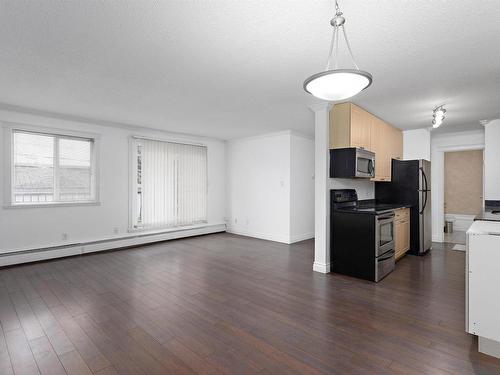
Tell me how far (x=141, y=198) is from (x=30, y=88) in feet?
9.18

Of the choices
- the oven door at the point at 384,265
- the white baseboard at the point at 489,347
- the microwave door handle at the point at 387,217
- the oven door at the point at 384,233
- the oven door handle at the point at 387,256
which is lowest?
the white baseboard at the point at 489,347

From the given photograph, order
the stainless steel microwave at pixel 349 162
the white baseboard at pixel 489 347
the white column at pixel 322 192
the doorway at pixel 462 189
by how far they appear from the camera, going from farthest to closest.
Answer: the doorway at pixel 462 189
the white column at pixel 322 192
the stainless steel microwave at pixel 349 162
the white baseboard at pixel 489 347

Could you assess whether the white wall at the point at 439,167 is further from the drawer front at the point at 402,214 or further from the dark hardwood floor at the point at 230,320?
the dark hardwood floor at the point at 230,320

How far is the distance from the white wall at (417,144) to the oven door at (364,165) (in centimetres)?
215

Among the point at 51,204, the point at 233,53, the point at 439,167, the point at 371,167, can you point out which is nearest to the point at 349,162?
the point at 371,167

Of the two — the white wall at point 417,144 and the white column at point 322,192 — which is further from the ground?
the white wall at point 417,144

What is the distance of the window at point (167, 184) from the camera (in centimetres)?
565

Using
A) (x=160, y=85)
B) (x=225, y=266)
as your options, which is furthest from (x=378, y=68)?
(x=225, y=266)

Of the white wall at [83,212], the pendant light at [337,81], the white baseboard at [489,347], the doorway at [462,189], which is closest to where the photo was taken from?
the pendant light at [337,81]

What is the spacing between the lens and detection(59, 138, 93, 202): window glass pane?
189 inches

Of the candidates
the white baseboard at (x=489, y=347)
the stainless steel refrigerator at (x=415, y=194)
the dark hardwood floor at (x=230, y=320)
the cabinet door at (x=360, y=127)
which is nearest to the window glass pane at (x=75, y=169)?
the dark hardwood floor at (x=230, y=320)

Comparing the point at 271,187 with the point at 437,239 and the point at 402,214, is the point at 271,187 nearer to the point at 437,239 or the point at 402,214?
the point at 402,214

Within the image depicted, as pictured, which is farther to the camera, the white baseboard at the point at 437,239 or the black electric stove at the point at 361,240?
the white baseboard at the point at 437,239

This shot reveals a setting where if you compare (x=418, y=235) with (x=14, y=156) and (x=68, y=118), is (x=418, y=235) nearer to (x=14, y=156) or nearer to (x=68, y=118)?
(x=68, y=118)
